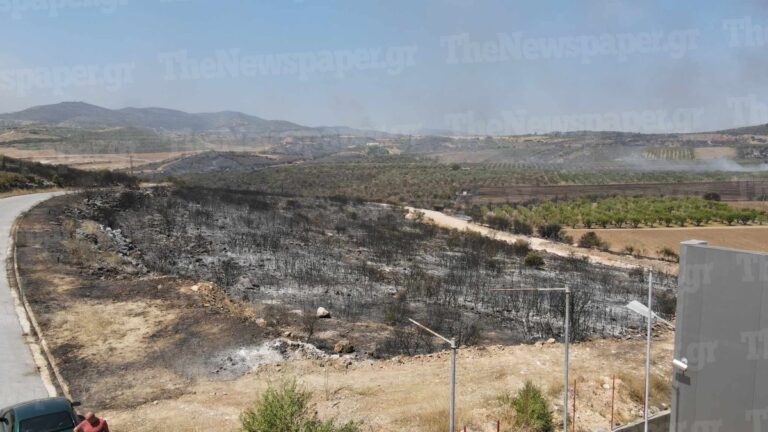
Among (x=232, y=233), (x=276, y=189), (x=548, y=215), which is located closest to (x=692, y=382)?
(x=232, y=233)

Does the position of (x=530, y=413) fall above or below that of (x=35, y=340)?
below

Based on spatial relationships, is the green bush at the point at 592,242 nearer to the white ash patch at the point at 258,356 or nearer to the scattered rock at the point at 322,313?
the scattered rock at the point at 322,313

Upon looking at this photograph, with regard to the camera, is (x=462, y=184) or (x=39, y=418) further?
(x=462, y=184)

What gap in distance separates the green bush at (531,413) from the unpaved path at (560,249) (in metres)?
19.3

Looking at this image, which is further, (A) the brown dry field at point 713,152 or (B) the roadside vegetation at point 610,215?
(A) the brown dry field at point 713,152

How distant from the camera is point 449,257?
30000 mm

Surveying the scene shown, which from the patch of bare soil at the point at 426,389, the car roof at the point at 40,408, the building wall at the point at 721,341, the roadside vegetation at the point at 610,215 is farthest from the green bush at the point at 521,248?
the car roof at the point at 40,408

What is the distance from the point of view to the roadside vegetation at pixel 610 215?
4456 centimetres

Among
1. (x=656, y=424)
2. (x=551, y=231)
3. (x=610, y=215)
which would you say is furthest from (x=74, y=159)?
(x=656, y=424)

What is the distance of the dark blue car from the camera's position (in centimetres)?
843

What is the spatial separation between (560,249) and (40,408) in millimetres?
33267

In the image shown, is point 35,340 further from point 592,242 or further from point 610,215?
point 610,215

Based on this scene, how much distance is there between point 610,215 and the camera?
46.4 meters

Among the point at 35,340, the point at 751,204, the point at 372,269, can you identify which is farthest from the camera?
the point at 751,204
